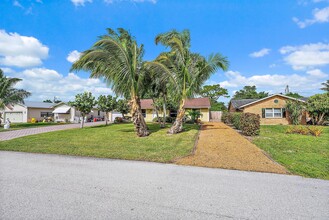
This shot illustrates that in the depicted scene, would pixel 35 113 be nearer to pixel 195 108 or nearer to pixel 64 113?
pixel 64 113

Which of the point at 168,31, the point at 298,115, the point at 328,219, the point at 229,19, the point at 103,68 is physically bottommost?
the point at 328,219

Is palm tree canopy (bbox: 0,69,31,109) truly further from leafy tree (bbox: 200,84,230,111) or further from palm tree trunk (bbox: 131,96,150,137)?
leafy tree (bbox: 200,84,230,111)

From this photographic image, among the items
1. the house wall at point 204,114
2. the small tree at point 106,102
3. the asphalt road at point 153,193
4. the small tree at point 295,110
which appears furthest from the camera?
the house wall at point 204,114

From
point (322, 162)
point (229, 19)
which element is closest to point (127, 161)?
point (322, 162)

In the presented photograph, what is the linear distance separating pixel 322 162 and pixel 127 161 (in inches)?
253

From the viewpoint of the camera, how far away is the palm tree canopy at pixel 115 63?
973 centimetres

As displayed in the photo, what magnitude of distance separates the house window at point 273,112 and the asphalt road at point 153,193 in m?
19.1

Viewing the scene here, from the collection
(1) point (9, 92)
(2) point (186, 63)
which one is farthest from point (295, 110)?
(1) point (9, 92)

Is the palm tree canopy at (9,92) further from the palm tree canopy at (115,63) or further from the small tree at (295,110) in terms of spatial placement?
the small tree at (295,110)

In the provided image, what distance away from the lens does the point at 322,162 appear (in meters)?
5.58

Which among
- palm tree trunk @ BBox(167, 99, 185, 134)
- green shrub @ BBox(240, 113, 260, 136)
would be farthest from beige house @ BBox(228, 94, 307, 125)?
palm tree trunk @ BBox(167, 99, 185, 134)

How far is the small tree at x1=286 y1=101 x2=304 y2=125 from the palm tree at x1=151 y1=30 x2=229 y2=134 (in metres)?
13.2

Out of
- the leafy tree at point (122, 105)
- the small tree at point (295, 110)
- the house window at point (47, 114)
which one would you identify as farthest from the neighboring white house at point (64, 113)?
the small tree at point (295, 110)

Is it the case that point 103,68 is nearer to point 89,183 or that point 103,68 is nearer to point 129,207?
point 89,183
